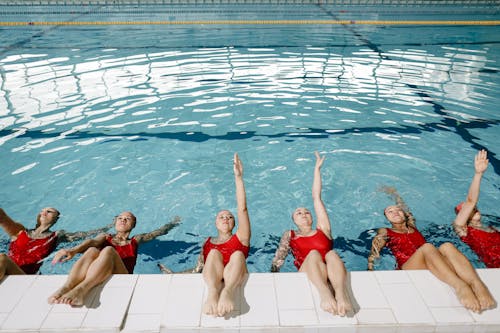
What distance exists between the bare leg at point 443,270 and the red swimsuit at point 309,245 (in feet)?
2.05

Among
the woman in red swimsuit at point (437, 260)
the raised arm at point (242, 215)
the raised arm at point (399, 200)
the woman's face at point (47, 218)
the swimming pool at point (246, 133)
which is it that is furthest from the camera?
the swimming pool at point (246, 133)

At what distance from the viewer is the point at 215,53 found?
10391 millimetres

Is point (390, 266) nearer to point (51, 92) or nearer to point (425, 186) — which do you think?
point (425, 186)

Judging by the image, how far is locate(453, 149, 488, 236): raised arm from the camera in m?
2.83

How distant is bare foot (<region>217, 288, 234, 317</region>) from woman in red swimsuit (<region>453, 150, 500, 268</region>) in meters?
2.30

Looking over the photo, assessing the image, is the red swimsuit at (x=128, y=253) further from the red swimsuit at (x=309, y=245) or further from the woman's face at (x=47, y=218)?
the red swimsuit at (x=309, y=245)

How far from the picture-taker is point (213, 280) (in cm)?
221

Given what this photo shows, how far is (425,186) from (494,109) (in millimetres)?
3109

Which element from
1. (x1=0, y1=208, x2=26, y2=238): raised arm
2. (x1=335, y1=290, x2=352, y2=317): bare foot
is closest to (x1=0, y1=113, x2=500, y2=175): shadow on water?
(x1=0, y1=208, x2=26, y2=238): raised arm

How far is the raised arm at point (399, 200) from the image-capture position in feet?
11.6

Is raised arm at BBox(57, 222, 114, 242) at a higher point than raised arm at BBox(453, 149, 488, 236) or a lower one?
lower

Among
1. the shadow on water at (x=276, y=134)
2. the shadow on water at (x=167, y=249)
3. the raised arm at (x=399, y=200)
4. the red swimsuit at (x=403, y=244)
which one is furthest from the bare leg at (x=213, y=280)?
the shadow on water at (x=276, y=134)

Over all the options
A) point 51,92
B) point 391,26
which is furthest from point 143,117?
point 391,26

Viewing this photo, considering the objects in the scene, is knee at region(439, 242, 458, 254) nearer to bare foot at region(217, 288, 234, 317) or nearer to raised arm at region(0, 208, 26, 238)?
bare foot at region(217, 288, 234, 317)
